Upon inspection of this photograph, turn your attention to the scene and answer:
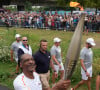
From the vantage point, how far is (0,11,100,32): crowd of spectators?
77.5 feet

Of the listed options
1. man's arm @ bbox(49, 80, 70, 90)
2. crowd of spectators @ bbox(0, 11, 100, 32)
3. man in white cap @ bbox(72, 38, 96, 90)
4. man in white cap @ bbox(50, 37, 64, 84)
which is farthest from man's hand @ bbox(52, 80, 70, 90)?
crowd of spectators @ bbox(0, 11, 100, 32)

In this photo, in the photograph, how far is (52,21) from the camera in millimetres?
25328

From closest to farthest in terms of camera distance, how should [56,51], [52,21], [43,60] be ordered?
[43,60]
[56,51]
[52,21]

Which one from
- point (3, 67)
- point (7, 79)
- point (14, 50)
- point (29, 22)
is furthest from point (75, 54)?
point (29, 22)

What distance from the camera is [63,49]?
1290 cm

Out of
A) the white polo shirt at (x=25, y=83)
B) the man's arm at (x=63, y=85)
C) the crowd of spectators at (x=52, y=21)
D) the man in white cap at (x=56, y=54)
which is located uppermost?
the man's arm at (x=63, y=85)

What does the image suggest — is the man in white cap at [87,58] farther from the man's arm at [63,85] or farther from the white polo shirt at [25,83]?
the man's arm at [63,85]

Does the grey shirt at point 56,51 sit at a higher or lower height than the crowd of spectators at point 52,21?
higher

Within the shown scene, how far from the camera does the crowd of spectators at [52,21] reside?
23.6 m

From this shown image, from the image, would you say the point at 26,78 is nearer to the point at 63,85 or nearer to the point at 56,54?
the point at 63,85

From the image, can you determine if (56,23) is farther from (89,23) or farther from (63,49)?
(63,49)

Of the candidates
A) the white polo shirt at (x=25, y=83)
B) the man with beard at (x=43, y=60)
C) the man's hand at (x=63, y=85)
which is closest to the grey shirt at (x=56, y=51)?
the man with beard at (x=43, y=60)

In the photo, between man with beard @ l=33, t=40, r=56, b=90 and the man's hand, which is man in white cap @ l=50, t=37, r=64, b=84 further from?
the man's hand

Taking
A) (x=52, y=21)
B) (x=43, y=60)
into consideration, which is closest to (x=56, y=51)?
(x=43, y=60)
